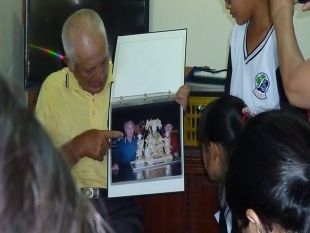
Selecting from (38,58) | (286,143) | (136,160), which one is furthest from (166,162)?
(38,58)

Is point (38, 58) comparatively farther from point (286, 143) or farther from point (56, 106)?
point (286, 143)

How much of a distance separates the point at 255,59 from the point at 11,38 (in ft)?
3.42

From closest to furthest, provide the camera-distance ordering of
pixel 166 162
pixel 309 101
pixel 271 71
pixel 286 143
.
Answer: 1. pixel 286 143
2. pixel 309 101
3. pixel 271 71
4. pixel 166 162

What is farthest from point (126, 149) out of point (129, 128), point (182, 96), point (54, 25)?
point (54, 25)

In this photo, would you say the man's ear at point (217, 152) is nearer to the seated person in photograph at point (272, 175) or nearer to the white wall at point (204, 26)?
the seated person in photograph at point (272, 175)

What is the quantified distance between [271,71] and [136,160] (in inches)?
17.2

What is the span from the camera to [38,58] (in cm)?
214

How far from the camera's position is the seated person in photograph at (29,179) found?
15.2 inches

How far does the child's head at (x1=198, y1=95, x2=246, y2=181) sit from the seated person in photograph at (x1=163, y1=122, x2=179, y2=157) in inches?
3.4

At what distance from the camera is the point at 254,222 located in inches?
39.6

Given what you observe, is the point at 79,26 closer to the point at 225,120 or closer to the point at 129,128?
the point at 129,128

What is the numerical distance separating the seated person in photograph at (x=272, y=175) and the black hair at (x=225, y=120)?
0.38 meters

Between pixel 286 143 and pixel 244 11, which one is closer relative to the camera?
pixel 286 143

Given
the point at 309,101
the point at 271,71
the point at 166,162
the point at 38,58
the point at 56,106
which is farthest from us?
the point at 38,58
